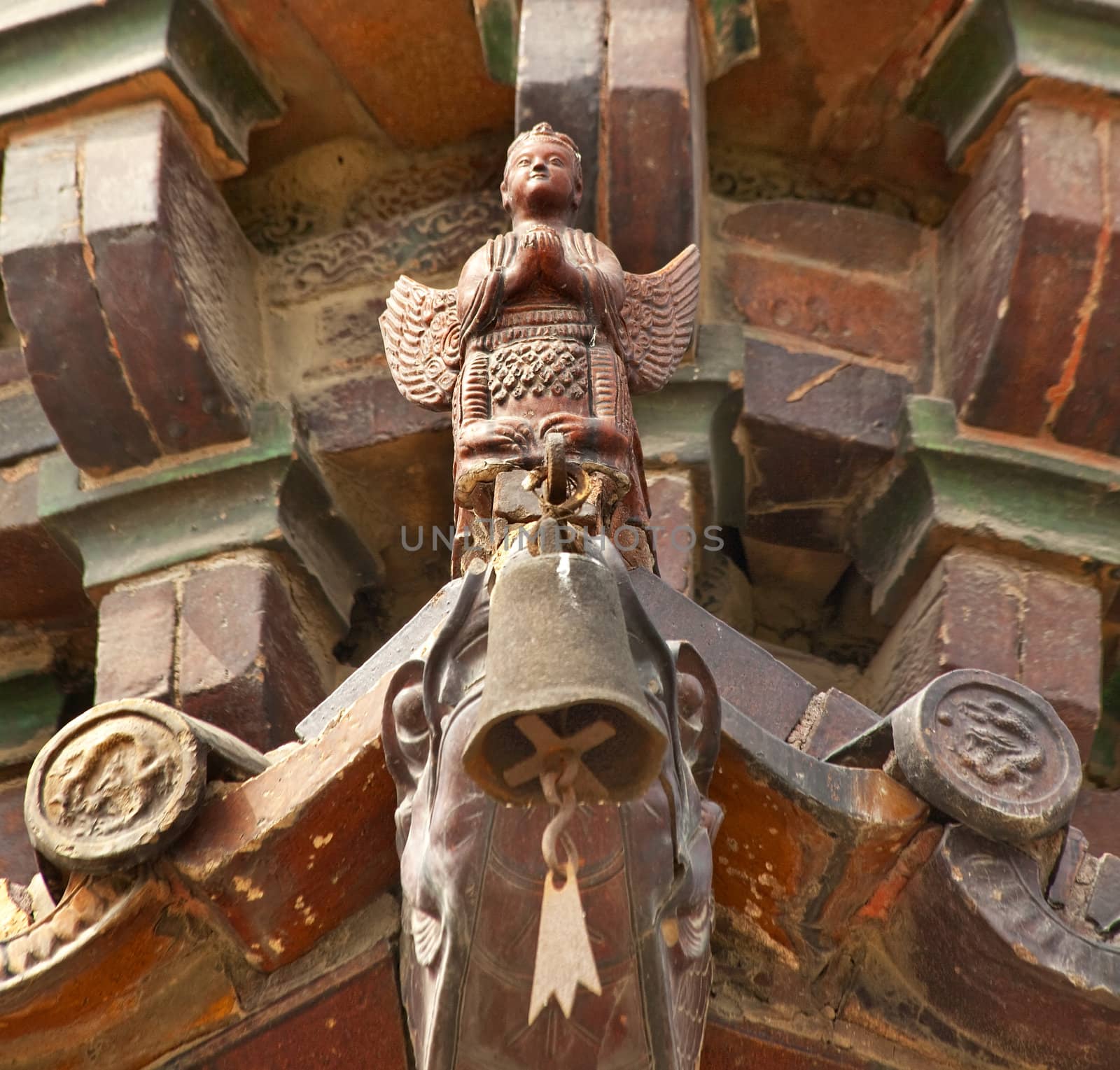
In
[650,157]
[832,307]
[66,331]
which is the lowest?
[832,307]

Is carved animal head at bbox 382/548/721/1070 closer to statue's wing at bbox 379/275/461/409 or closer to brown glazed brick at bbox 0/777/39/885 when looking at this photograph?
statue's wing at bbox 379/275/461/409

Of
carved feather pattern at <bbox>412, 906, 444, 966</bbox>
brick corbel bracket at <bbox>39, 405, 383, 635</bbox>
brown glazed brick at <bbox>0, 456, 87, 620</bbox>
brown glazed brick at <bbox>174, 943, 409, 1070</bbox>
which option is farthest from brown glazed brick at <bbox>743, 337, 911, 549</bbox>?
carved feather pattern at <bbox>412, 906, 444, 966</bbox>

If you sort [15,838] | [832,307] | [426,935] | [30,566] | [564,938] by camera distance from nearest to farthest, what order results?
[564,938]
[426,935]
[15,838]
[30,566]
[832,307]

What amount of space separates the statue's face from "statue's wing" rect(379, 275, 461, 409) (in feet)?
0.65

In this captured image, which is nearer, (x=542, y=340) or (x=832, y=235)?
(x=542, y=340)

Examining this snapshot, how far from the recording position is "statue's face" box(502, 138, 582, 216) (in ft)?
12.3

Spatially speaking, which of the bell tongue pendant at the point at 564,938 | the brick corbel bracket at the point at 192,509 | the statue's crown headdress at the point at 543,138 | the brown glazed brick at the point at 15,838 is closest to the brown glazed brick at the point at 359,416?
the brick corbel bracket at the point at 192,509

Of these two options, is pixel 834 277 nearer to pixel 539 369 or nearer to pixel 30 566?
pixel 539 369

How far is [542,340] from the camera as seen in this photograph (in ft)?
11.6

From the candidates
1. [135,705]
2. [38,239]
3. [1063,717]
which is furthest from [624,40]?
[135,705]

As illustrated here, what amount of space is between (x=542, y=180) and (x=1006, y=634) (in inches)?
42.9

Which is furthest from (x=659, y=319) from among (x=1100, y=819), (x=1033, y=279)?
(x=1100, y=819)

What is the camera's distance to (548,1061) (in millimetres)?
2574

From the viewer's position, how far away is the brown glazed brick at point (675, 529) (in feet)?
12.7
